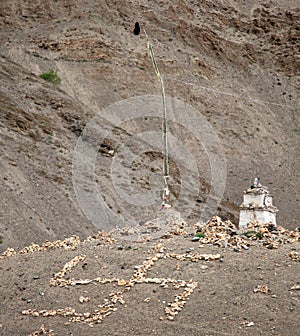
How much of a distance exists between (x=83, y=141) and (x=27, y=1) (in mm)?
22181

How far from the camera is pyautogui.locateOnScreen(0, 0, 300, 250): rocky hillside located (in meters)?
21.8

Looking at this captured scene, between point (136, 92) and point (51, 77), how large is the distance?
21.5 feet

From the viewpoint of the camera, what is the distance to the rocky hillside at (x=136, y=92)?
2178cm

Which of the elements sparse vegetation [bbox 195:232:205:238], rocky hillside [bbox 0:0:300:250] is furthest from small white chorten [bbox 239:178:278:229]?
rocky hillside [bbox 0:0:300:250]

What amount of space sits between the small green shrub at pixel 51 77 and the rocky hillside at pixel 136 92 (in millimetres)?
628

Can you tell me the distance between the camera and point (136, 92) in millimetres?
38656

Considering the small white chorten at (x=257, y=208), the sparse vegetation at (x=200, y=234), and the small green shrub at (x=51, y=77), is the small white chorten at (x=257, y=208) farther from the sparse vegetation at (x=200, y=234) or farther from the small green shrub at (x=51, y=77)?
the small green shrub at (x=51, y=77)

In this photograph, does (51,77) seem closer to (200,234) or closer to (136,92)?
(136,92)

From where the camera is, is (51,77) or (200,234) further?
(51,77)

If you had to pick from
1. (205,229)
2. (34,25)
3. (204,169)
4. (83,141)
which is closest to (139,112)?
(204,169)

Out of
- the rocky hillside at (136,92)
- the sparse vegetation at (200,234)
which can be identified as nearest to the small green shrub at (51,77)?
the rocky hillside at (136,92)

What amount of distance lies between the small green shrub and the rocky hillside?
628mm

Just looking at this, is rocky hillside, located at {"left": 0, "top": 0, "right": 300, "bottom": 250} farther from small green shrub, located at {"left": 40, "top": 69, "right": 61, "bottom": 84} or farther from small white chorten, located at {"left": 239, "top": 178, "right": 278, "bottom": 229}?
small white chorten, located at {"left": 239, "top": 178, "right": 278, "bottom": 229}

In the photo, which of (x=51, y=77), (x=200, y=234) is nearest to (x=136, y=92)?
(x=51, y=77)
